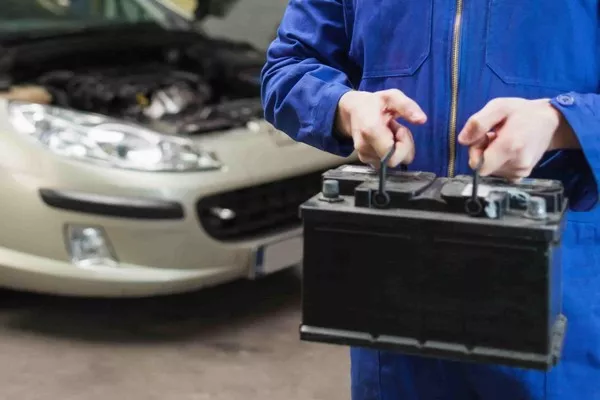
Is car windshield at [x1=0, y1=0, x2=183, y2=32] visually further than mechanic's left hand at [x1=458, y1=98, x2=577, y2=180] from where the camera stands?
Yes

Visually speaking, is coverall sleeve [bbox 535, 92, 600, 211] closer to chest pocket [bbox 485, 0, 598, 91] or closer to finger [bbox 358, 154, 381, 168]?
chest pocket [bbox 485, 0, 598, 91]

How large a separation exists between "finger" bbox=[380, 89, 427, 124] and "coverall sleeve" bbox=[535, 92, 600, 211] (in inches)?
4.7

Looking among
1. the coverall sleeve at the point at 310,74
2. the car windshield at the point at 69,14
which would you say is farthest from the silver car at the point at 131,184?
the coverall sleeve at the point at 310,74

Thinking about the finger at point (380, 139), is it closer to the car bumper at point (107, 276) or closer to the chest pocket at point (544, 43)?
the chest pocket at point (544, 43)

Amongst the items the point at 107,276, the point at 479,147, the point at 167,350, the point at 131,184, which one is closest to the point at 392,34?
the point at 479,147

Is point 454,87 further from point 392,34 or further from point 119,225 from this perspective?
point 119,225

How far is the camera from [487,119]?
0.75 metres

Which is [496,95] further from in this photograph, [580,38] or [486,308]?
[486,308]

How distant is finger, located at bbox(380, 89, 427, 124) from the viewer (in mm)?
795

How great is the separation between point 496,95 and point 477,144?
0.36 ft

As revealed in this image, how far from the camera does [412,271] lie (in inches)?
29.1

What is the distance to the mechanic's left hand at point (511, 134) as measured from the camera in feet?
2.42

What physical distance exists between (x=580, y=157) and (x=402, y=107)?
18cm

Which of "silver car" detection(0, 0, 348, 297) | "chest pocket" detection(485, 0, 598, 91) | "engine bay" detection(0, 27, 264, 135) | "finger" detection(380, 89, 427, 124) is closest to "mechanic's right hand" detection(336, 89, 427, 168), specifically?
"finger" detection(380, 89, 427, 124)
